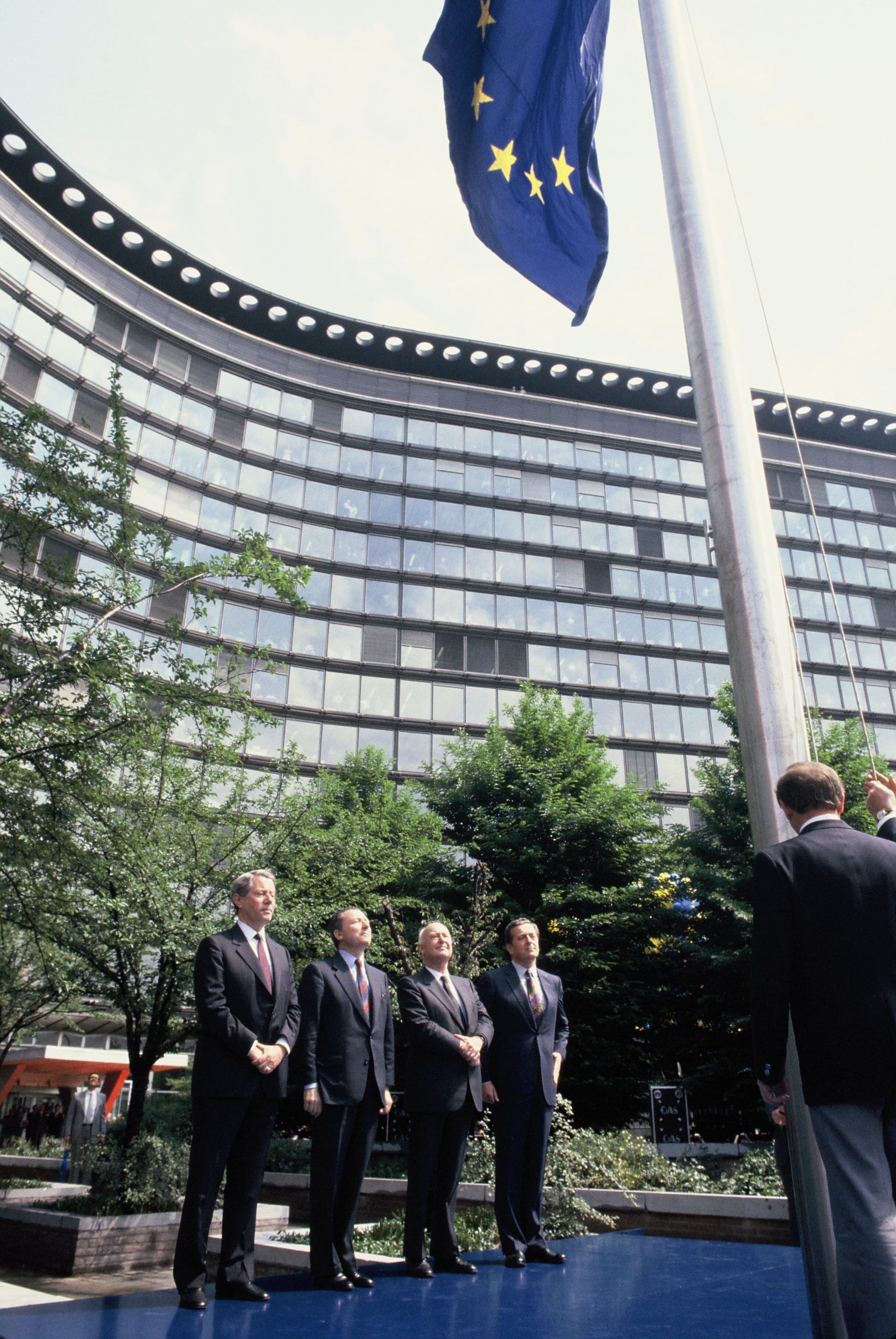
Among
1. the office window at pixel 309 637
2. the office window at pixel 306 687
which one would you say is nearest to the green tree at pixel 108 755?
the office window at pixel 306 687

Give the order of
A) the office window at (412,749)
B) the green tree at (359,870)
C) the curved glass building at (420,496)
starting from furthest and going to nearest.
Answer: the curved glass building at (420,496), the office window at (412,749), the green tree at (359,870)

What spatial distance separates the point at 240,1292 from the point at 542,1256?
6.72 ft

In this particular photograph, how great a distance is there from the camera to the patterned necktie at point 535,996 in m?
6.38

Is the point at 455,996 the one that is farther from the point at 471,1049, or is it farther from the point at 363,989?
the point at 363,989

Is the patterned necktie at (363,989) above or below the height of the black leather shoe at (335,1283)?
above

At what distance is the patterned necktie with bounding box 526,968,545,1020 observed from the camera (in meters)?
6.38

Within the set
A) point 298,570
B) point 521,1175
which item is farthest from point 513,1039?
point 298,570

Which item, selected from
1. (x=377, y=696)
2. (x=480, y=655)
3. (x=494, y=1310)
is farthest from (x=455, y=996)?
(x=480, y=655)

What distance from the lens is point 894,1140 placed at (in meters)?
2.96

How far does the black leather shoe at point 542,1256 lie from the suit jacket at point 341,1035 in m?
1.34

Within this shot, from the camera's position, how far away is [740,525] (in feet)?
14.3

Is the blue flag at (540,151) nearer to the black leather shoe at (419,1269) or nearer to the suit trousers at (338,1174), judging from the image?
the suit trousers at (338,1174)

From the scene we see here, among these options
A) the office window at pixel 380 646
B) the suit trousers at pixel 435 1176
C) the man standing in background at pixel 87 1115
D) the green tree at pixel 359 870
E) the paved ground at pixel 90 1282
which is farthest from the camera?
the office window at pixel 380 646

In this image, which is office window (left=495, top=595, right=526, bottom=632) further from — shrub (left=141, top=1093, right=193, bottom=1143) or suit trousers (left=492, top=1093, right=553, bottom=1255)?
suit trousers (left=492, top=1093, right=553, bottom=1255)
